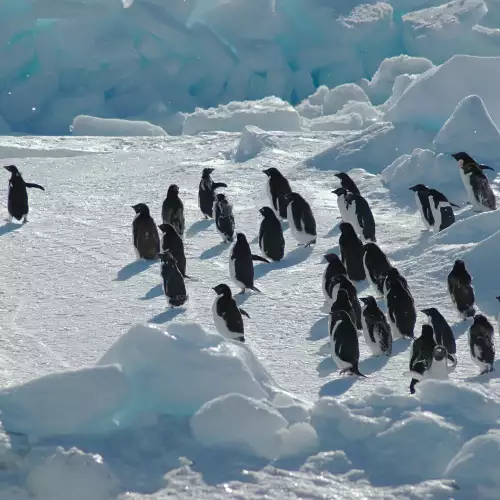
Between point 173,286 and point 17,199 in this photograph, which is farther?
point 17,199

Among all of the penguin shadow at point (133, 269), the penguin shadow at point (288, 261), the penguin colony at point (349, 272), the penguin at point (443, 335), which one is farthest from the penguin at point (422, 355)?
the penguin shadow at point (133, 269)

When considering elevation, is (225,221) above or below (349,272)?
above

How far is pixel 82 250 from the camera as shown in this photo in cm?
896

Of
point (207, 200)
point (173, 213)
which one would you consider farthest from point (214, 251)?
point (207, 200)

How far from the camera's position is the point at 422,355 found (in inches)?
220

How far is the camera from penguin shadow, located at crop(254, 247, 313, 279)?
8.26 metres

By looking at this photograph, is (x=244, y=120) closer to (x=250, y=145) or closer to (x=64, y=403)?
(x=250, y=145)

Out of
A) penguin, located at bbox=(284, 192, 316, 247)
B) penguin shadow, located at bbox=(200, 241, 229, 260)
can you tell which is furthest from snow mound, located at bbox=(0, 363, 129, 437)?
penguin, located at bbox=(284, 192, 316, 247)

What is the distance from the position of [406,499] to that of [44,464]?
1.39 metres

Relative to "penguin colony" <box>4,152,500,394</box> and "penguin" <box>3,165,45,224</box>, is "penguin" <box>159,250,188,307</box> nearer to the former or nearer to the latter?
"penguin colony" <box>4,152,500,394</box>

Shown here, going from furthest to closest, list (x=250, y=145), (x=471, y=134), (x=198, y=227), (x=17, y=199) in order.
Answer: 1. (x=250, y=145)
2. (x=471, y=134)
3. (x=17, y=199)
4. (x=198, y=227)

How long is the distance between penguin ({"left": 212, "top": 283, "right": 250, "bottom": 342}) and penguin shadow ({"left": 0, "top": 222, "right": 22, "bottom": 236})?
3682mm

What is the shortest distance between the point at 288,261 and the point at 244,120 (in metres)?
9.68

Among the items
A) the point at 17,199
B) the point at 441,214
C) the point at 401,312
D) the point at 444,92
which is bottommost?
the point at 401,312
